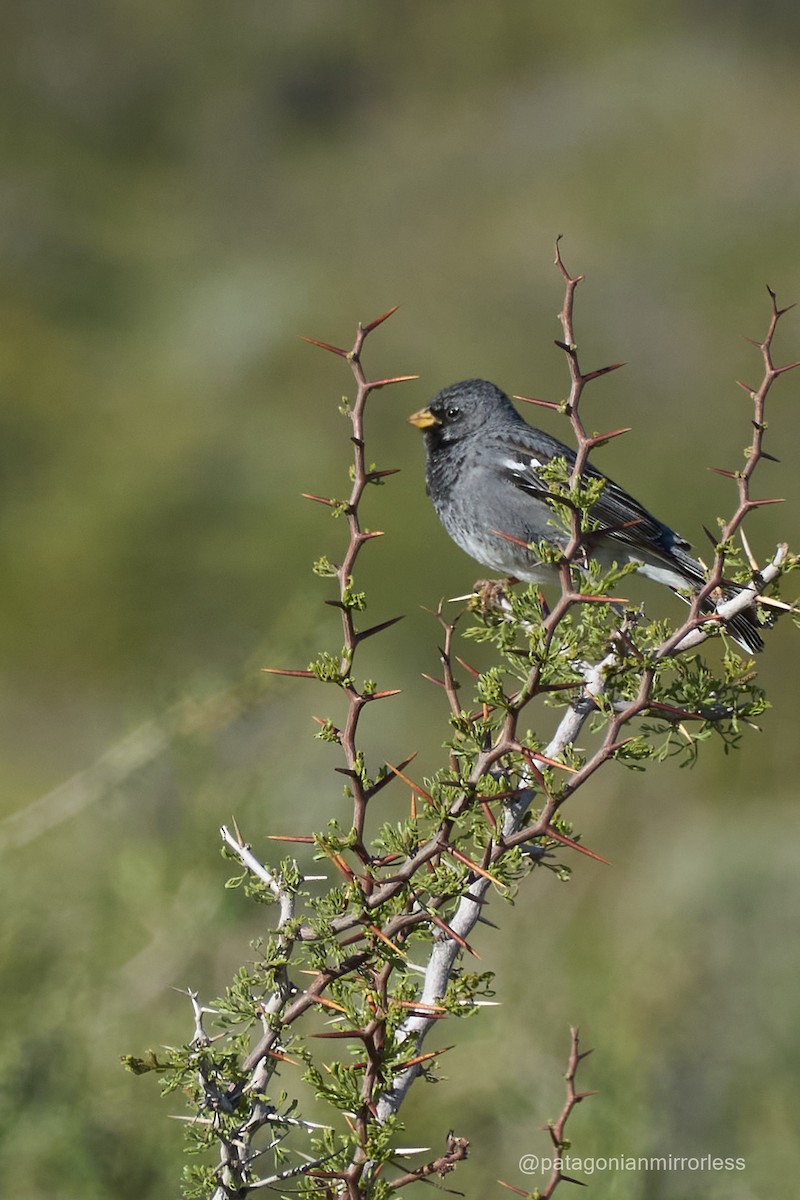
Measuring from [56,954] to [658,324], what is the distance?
14.5 m

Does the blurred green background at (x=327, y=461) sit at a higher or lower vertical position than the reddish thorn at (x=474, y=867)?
higher

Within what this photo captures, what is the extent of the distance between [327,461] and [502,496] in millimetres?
9886

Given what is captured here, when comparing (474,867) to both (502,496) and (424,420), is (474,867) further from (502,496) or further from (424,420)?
(424,420)

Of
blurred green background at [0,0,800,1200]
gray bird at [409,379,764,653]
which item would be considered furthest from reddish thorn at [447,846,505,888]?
gray bird at [409,379,764,653]

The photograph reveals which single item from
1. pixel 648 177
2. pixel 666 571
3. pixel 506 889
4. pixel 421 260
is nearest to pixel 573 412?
pixel 506 889

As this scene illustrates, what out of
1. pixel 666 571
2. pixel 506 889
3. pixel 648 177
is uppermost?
pixel 648 177

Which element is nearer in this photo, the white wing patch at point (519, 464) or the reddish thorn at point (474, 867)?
the reddish thorn at point (474, 867)

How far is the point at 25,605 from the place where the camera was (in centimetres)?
1078

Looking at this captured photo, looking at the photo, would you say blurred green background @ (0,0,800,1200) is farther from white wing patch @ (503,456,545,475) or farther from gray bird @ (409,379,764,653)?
white wing patch @ (503,456,545,475)

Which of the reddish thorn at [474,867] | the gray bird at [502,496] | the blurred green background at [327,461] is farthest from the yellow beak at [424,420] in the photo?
the reddish thorn at [474,867]

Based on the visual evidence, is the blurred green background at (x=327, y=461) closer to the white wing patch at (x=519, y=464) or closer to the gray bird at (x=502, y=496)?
the gray bird at (x=502, y=496)

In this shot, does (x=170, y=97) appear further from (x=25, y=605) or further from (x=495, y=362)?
(x=25, y=605)

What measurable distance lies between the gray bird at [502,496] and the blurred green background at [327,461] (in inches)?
30.2

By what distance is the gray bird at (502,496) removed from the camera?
3812 mm
